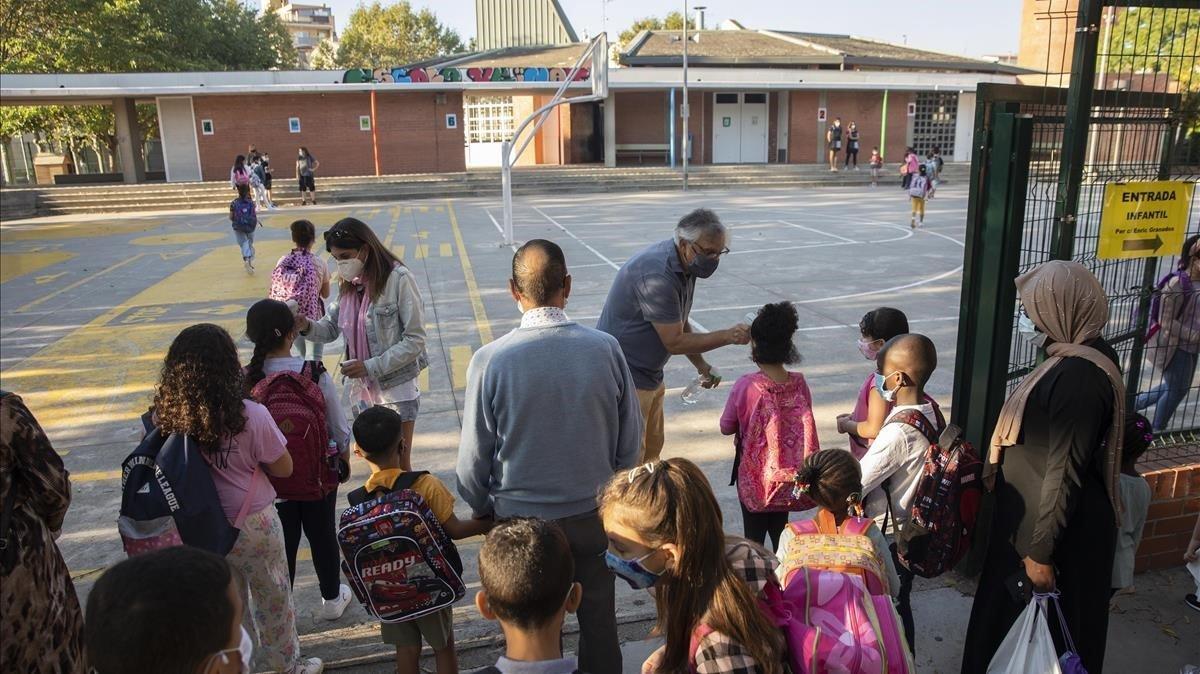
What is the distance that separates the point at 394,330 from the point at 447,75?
2807 centimetres

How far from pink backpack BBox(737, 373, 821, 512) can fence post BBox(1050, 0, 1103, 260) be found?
1.40 meters

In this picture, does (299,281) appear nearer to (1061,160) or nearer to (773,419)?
(773,419)

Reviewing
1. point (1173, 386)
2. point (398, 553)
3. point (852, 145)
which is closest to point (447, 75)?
point (852, 145)

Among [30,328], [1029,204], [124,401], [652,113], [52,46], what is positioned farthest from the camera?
[652,113]

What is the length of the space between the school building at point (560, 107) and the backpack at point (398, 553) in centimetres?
2880

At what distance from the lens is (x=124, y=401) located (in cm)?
716

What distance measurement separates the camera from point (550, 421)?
8.79 feet

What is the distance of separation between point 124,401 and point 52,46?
1123 inches

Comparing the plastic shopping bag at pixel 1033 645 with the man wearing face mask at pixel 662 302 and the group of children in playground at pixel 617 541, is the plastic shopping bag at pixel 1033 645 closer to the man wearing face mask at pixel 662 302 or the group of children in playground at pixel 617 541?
the group of children in playground at pixel 617 541

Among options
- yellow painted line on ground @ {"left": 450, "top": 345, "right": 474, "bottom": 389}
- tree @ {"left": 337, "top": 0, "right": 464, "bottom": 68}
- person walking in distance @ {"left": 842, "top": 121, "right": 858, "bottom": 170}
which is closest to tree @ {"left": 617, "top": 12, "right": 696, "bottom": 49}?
tree @ {"left": 337, "top": 0, "right": 464, "bottom": 68}

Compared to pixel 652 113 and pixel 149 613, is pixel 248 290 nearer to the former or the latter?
pixel 149 613

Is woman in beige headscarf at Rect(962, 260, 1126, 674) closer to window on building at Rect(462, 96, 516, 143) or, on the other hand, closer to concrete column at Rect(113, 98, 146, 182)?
concrete column at Rect(113, 98, 146, 182)

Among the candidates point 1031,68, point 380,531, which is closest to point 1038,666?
point 380,531

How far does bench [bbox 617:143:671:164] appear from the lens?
118 feet
